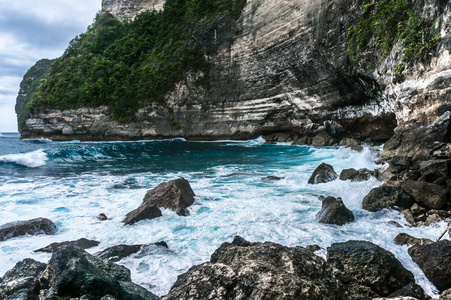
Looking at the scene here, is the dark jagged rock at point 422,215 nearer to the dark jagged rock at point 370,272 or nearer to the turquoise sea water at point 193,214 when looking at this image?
the turquoise sea water at point 193,214

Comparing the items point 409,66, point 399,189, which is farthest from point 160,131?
point 399,189

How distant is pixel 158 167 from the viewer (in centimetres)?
1400

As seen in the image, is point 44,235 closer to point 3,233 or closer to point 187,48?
point 3,233

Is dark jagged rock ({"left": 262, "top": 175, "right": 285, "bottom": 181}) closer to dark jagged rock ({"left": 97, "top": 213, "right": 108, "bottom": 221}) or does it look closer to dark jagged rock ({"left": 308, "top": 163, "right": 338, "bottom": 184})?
dark jagged rock ({"left": 308, "top": 163, "right": 338, "bottom": 184})

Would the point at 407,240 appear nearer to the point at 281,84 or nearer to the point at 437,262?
A: the point at 437,262

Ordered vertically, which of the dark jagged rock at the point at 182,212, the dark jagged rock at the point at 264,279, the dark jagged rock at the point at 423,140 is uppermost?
the dark jagged rock at the point at 423,140

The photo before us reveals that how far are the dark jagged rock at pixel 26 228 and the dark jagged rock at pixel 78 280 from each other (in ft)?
11.1

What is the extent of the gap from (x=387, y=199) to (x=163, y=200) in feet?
19.0

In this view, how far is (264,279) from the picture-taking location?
1.85 m

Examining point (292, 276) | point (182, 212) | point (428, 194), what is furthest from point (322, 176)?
point (292, 276)

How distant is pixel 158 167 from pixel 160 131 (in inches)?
811

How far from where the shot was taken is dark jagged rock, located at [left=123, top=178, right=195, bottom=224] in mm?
6090

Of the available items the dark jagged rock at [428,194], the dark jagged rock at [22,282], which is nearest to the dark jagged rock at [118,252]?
the dark jagged rock at [22,282]

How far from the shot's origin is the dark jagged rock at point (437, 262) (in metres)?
3.13
